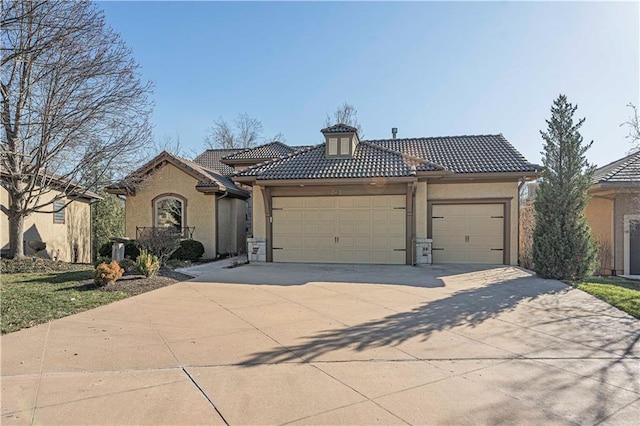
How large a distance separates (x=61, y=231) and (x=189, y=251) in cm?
689

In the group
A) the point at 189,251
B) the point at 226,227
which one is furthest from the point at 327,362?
the point at 226,227

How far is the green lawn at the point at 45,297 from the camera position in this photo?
5984 mm

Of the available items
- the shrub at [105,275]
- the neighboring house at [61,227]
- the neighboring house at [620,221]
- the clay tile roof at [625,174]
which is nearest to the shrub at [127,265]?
the shrub at [105,275]

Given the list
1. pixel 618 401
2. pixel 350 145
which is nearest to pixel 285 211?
pixel 350 145

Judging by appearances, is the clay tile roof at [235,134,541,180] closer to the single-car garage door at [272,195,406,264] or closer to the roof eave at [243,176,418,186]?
the roof eave at [243,176,418,186]

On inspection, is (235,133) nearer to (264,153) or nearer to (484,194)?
(264,153)

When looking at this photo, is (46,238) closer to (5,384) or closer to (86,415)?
(5,384)

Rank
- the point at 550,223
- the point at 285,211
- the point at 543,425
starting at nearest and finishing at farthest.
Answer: the point at 543,425 < the point at 550,223 < the point at 285,211

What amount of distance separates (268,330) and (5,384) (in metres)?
3.01

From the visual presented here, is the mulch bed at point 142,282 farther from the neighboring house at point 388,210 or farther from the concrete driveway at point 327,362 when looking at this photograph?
the neighboring house at point 388,210

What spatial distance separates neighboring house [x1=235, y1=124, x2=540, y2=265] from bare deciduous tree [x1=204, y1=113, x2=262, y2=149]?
82.0ft

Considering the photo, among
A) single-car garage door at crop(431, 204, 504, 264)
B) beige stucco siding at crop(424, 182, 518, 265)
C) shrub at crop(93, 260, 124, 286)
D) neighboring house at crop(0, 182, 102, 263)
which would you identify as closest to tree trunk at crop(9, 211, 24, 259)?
neighboring house at crop(0, 182, 102, 263)

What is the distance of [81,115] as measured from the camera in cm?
1052

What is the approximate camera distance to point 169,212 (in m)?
17.4
